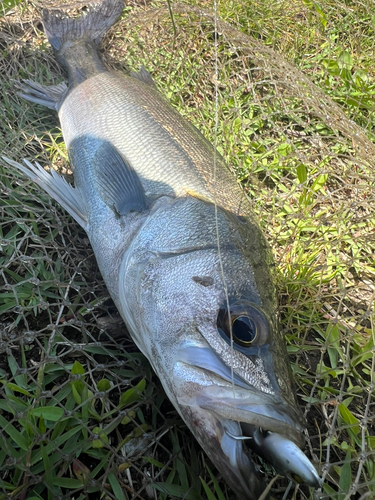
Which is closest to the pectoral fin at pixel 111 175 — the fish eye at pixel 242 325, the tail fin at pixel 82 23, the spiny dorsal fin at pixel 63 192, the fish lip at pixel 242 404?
the spiny dorsal fin at pixel 63 192

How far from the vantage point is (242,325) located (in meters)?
1.49

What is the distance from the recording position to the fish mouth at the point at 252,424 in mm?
1236

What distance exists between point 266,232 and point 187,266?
3.93 feet

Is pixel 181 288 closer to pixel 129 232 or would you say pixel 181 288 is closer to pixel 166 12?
pixel 129 232

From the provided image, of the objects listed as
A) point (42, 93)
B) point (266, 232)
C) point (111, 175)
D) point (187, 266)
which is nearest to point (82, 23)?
point (42, 93)

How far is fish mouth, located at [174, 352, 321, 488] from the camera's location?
1236 mm

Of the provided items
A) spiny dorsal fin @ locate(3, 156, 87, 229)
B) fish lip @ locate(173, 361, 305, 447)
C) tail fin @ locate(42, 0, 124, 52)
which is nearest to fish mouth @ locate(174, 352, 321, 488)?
fish lip @ locate(173, 361, 305, 447)

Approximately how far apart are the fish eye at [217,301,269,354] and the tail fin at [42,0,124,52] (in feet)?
9.91

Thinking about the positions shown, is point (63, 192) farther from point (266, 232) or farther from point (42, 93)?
point (266, 232)

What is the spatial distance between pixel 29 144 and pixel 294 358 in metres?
2.46

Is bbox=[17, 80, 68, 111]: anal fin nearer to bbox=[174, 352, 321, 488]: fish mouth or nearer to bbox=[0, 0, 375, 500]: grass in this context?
bbox=[0, 0, 375, 500]: grass

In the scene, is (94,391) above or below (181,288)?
below

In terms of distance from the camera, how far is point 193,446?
1.76 metres

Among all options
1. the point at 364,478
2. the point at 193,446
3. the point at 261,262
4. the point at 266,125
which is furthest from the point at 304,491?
the point at 266,125
